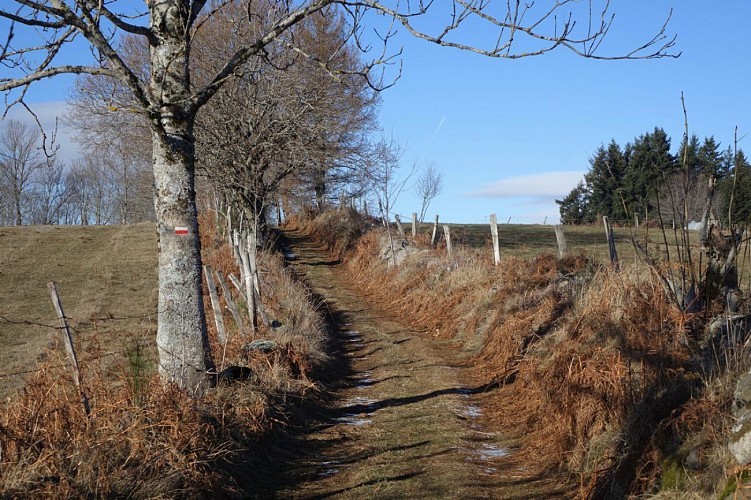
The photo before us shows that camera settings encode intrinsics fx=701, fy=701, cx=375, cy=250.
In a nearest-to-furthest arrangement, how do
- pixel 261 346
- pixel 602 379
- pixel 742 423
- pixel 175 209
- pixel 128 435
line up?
pixel 742 423 → pixel 128 435 → pixel 602 379 → pixel 175 209 → pixel 261 346

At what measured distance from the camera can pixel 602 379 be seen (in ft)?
22.7

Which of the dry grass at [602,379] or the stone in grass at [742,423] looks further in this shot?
the dry grass at [602,379]

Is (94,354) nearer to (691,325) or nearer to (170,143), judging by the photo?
(170,143)

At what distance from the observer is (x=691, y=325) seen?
7324 millimetres

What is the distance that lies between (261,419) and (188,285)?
1624mm

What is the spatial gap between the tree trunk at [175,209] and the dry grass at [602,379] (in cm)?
352

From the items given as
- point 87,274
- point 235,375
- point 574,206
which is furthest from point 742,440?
point 574,206

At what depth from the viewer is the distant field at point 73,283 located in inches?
656

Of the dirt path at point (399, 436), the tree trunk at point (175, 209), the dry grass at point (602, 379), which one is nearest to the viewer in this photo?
the dry grass at point (602, 379)

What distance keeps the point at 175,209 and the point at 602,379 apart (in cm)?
457

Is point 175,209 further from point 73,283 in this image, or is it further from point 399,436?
point 73,283

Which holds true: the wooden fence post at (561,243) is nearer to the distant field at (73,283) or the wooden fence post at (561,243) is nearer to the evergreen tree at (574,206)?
the distant field at (73,283)

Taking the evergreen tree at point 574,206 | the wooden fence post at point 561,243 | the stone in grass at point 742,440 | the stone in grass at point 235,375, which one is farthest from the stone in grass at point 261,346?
the evergreen tree at point 574,206

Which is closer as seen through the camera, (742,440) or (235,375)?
(742,440)
